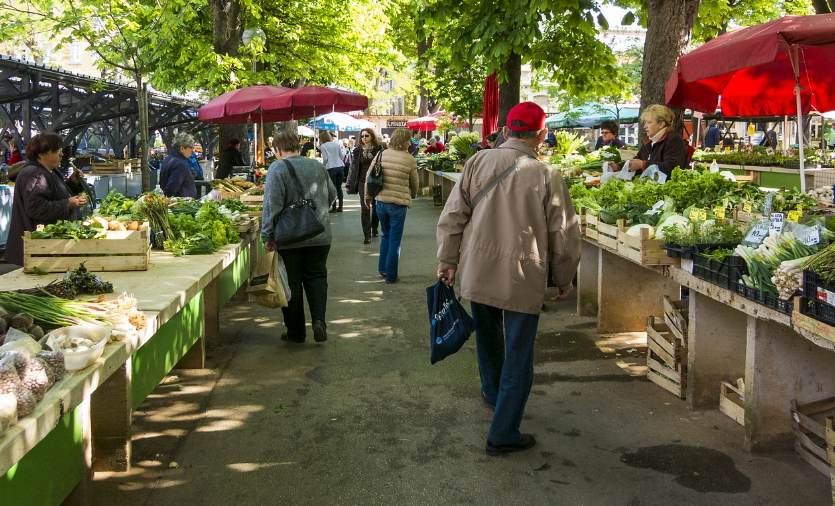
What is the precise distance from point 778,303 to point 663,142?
404 centimetres

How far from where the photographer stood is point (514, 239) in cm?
411

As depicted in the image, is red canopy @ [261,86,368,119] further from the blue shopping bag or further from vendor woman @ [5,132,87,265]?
the blue shopping bag

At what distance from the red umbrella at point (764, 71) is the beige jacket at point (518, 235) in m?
2.70

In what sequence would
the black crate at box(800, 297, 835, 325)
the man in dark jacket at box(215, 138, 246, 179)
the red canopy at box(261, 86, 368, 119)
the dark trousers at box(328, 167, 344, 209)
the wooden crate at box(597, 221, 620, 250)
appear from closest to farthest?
the black crate at box(800, 297, 835, 325) < the wooden crate at box(597, 221, 620, 250) < the red canopy at box(261, 86, 368, 119) < the man in dark jacket at box(215, 138, 246, 179) < the dark trousers at box(328, 167, 344, 209)

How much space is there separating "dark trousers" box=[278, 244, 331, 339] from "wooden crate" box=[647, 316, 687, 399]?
267cm

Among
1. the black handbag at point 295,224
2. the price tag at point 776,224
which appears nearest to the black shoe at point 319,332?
the black handbag at point 295,224

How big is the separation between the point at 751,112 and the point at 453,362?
4.98m

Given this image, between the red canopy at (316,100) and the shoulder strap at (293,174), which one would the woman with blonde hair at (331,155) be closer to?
the red canopy at (316,100)

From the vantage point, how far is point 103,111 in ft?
70.9

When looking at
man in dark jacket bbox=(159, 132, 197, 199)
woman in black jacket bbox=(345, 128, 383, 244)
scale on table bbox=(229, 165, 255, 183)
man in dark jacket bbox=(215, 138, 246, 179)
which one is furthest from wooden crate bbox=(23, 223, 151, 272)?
man in dark jacket bbox=(215, 138, 246, 179)

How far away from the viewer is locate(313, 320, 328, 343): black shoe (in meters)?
6.51

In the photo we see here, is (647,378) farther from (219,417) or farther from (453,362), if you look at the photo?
(219,417)

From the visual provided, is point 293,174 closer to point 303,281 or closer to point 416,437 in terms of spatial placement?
point 303,281

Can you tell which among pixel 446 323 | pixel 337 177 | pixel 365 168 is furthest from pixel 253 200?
pixel 337 177
